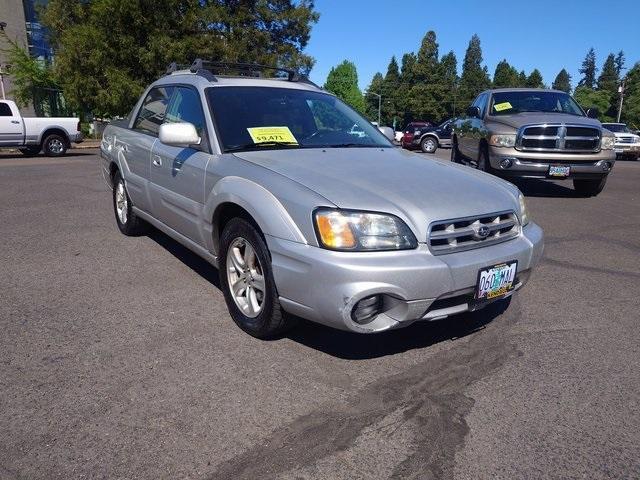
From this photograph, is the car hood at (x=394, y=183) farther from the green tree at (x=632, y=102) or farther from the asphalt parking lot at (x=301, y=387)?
the green tree at (x=632, y=102)

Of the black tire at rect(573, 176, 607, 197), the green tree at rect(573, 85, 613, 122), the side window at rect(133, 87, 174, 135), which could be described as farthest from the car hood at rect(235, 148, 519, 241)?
the green tree at rect(573, 85, 613, 122)

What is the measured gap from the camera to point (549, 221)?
7.09m

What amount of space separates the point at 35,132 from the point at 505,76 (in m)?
100

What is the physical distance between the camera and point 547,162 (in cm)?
834

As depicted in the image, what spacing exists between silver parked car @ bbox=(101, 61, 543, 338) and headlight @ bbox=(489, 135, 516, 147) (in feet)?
15.9

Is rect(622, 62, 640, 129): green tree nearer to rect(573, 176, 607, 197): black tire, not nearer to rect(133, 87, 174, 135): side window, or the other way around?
rect(573, 176, 607, 197): black tire

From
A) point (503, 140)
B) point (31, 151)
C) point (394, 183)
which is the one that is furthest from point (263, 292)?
point (31, 151)

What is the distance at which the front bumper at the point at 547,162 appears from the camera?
27.3ft

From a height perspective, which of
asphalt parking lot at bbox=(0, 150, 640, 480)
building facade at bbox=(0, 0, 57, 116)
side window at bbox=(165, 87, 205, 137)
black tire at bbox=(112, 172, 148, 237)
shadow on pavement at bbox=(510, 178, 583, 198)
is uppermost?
building facade at bbox=(0, 0, 57, 116)

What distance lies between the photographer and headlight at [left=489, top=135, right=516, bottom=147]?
845 cm

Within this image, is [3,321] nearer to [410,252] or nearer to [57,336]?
[57,336]

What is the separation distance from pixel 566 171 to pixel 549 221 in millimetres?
1753

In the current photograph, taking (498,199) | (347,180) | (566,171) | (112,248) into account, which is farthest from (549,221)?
(112,248)

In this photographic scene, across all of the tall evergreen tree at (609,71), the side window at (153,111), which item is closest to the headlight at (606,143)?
the side window at (153,111)
